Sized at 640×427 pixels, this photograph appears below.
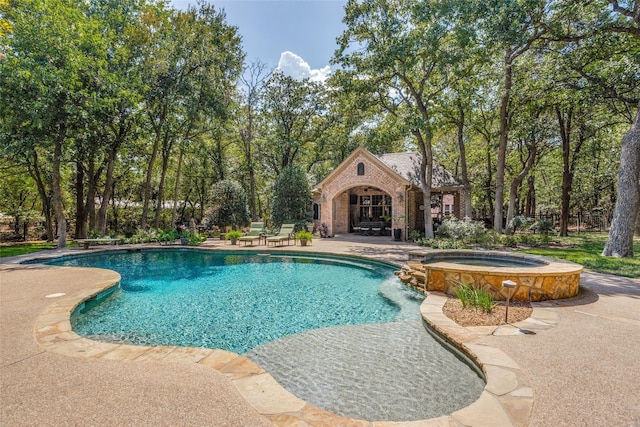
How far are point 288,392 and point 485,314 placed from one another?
13.2 feet


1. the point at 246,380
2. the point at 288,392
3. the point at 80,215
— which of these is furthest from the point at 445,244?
the point at 80,215

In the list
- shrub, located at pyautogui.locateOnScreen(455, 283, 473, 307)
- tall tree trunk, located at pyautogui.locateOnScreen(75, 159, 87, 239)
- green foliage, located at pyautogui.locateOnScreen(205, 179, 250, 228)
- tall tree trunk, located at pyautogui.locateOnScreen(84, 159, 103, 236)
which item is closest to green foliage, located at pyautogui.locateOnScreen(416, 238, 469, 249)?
shrub, located at pyautogui.locateOnScreen(455, 283, 473, 307)

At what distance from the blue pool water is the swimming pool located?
2 centimetres

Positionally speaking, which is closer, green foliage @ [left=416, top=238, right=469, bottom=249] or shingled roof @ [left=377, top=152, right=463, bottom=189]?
green foliage @ [left=416, top=238, right=469, bottom=249]

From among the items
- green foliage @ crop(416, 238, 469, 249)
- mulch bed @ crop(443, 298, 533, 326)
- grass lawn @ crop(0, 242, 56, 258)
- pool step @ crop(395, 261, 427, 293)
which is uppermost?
green foliage @ crop(416, 238, 469, 249)

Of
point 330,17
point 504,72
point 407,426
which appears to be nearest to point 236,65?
point 330,17

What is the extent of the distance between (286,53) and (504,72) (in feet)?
48.6

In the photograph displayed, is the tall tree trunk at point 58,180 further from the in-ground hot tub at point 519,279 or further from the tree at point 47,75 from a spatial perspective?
the in-ground hot tub at point 519,279

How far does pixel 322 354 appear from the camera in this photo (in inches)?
183

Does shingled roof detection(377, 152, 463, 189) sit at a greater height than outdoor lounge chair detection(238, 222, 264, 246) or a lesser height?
greater

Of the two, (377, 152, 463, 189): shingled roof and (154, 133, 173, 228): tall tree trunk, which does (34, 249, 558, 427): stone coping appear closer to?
(377, 152, 463, 189): shingled roof

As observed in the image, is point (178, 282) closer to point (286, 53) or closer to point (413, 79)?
point (413, 79)

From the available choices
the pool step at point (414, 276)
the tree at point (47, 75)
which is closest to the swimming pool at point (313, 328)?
the pool step at point (414, 276)

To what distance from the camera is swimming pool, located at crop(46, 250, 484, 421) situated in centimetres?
357
